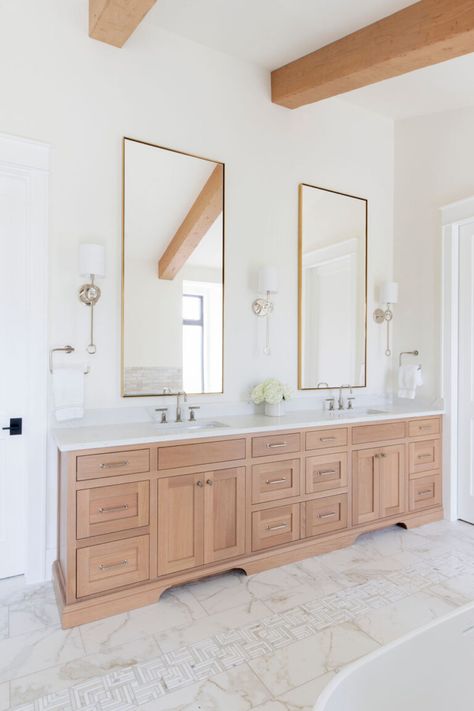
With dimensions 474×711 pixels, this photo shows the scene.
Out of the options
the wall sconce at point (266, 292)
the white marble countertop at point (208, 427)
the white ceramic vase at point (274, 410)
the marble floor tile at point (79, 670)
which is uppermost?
the wall sconce at point (266, 292)

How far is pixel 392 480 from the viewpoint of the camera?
332 cm

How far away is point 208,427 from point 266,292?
1115 mm

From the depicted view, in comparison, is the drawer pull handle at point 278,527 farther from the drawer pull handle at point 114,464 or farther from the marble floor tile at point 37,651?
the marble floor tile at point 37,651

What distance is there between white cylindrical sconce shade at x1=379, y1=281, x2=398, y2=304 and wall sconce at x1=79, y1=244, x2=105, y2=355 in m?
2.38

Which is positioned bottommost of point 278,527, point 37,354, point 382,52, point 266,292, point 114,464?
point 278,527

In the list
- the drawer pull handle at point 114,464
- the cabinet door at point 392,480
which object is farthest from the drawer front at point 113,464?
the cabinet door at point 392,480

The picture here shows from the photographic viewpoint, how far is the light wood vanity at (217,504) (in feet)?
7.31

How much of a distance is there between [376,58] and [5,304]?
265cm

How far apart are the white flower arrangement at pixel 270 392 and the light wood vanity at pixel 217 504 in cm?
34

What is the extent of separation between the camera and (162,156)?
117 inches

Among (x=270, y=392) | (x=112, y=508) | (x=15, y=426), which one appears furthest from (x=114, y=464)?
(x=270, y=392)

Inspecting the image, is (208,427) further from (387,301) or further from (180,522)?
(387,301)

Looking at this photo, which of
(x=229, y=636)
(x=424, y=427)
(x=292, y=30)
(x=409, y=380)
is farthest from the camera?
(x=409, y=380)

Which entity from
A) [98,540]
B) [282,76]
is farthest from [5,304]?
[282,76]
